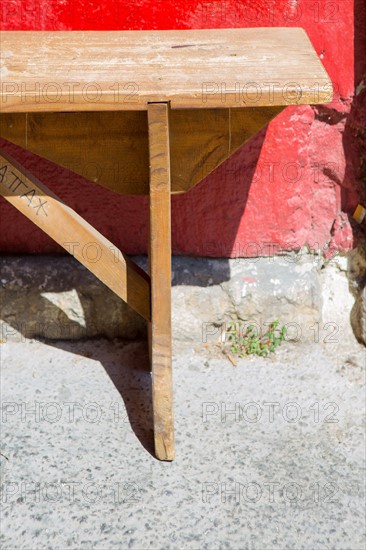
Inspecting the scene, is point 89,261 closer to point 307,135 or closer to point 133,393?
point 133,393

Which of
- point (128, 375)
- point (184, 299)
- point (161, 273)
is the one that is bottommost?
point (128, 375)

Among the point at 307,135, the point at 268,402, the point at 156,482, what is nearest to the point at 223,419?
the point at 268,402

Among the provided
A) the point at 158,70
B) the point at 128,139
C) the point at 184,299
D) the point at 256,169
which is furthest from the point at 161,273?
the point at 256,169

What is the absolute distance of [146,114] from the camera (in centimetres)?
197

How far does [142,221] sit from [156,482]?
42.9 inches

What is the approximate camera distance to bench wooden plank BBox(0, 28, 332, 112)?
5.93 feet

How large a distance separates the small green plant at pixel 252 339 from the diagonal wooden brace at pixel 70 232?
0.76 metres

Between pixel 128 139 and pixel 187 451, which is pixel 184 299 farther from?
pixel 128 139

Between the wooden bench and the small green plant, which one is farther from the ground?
the wooden bench

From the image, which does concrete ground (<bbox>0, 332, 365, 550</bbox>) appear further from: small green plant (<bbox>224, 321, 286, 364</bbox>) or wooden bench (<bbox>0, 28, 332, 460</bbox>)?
wooden bench (<bbox>0, 28, 332, 460</bbox>)

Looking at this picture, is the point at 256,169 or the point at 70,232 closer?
the point at 70,232

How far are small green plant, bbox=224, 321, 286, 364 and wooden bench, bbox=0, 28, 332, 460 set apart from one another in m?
0.71

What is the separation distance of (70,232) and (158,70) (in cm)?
57

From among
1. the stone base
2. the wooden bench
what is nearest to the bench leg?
the wooden bench
